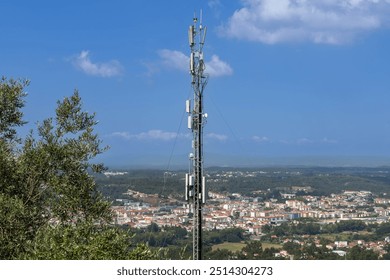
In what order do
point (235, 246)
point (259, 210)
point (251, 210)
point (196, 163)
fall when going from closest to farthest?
1. point (196, 163)
2. point (235, 246)
3. point (251, 210)
4. point (259, 210)

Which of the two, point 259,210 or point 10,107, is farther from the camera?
point 259,210

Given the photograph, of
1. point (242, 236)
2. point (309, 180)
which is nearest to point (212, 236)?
point (242, 236)

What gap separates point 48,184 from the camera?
547 inches

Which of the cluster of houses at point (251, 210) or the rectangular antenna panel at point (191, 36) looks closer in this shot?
the rectangular antenna panel at point (191, 36)

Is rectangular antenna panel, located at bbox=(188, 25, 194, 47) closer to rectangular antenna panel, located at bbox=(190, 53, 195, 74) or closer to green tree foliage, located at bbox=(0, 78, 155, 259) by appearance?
rectangular antenna panel, located at bbox=(190, 53, 195, 74)

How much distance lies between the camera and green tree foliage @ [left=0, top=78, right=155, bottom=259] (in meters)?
12.1

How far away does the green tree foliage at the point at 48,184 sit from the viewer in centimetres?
1212

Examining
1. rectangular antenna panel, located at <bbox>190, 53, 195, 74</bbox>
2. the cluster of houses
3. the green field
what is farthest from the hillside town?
rectangular antenna panel, located at <bbox>190, 53, 195, 74</bbox>

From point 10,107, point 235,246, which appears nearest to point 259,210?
Answer: point 235,246

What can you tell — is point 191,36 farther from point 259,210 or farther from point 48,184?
point 259,210

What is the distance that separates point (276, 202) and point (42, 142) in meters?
33.9

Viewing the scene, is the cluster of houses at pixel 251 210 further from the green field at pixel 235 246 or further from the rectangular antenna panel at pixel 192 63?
the rectangular antenna panel at pixel 192 63

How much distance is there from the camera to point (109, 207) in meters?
14.1

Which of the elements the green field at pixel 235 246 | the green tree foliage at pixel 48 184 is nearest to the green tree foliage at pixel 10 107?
the green tree foliage at pixel 48 184
